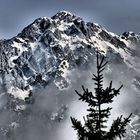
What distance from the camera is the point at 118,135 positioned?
120 ft

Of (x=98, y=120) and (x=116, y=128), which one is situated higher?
(x=98, y=120)

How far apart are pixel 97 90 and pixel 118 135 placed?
3426mm

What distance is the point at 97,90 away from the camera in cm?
3825

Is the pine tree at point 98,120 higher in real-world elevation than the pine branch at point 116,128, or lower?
higher

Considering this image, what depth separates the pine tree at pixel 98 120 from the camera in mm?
37062

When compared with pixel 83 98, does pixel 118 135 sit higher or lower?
lower

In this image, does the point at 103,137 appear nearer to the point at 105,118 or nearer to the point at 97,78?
the point at 105,118

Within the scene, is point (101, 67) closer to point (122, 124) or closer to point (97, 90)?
point (97, 90)

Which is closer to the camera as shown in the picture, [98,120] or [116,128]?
[116,128]

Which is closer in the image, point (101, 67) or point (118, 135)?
point (118, 135)

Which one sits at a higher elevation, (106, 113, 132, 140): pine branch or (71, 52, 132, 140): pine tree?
(71, 52, 132, 140): pine tree

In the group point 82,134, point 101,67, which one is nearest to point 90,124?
point 82,134

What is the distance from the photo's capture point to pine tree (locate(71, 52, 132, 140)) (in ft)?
122

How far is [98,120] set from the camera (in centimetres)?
3809
